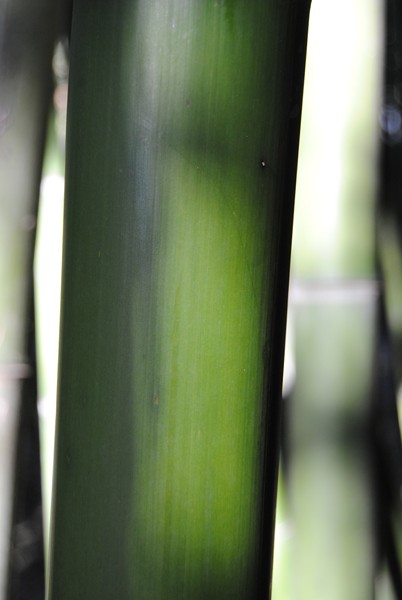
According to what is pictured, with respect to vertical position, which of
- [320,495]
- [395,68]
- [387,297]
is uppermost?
[395,68]

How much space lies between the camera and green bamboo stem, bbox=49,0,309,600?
0.16 metres

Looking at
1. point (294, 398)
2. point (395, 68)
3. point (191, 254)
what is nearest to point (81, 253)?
point (191, 254)

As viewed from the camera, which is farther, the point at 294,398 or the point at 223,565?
the point at 294,398

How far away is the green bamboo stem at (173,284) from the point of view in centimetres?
16

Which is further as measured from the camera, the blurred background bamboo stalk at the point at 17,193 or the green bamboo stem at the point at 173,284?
the blurred background bamboo stalk at the point at 17,193

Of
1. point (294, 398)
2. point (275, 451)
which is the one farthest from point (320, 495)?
point (275, 451)

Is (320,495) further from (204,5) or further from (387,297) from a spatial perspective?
(204,5)

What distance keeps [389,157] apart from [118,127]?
0.30 m

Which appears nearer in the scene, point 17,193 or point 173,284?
point 173,284

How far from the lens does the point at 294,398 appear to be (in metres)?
0.37

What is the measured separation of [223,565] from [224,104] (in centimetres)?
11

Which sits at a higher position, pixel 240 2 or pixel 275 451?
pixel 240 2

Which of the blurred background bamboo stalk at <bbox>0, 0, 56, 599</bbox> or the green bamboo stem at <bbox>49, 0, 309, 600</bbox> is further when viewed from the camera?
the blurred background bamboo stalk at <bbox>0, 0, 56, 599</bbox>

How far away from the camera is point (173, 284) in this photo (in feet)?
0.53
